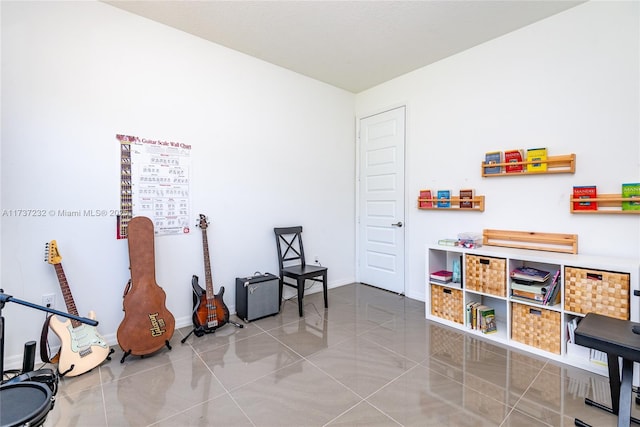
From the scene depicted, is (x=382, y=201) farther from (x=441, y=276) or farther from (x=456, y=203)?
(x=441, y=276)

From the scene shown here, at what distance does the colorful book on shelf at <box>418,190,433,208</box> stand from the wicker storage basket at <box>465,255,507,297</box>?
0.84m

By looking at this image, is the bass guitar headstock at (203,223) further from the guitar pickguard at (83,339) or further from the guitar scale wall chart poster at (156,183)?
the guitar pickguard at (83,339)

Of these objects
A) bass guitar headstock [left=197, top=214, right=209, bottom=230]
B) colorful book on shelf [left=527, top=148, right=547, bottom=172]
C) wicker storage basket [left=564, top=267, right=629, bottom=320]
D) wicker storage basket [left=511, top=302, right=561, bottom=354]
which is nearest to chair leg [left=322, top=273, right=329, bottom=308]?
bass guitar headstock [left=197, top=214, right=209, bottom=230]

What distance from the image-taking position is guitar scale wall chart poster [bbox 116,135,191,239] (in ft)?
8.45

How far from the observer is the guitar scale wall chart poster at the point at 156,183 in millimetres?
2576

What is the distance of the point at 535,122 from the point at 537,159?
37 centimetres

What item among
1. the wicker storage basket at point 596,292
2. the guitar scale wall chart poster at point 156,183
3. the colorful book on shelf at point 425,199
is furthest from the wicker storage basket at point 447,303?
the guitar scale wall chart poster at point 156,183

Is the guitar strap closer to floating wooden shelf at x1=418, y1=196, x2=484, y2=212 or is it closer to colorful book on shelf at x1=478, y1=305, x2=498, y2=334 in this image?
colorful book on shelf at x1=478, y1=305, x2=498, y2=334

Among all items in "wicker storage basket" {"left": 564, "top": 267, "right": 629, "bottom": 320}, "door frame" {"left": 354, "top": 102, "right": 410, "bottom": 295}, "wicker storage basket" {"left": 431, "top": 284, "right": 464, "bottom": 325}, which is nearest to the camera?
"wicker storage basket" {"left": 564, "top": 267, "right": 629, "bottom": 320}

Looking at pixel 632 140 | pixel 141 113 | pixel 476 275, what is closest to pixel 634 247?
pixel 632 140

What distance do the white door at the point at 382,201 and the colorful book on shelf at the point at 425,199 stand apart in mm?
301

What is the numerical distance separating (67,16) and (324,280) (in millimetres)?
3216

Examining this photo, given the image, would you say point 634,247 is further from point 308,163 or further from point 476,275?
point 308,163

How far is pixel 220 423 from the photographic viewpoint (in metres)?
1.63
